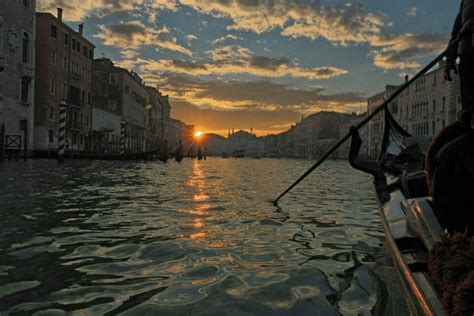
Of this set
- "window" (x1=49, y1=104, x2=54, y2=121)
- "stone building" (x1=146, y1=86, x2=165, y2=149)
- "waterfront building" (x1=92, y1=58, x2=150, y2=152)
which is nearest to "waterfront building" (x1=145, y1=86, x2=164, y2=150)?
"stone building" (x1=146, y1=86, x2=165, y2=149)

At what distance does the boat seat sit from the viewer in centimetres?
183

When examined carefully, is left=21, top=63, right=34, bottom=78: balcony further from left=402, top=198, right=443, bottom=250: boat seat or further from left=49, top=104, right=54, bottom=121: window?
left=402, top=198, right=443, bottom=250: boat seat

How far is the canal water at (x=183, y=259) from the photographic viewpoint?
1988mm

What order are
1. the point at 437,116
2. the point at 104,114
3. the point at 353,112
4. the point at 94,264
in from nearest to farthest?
the point at 94,264, the point at 104,114, the point at 437,116, the point at 353,112

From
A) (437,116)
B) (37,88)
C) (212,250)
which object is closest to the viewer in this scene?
(212,250)

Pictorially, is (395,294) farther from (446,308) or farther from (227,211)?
(227,211)

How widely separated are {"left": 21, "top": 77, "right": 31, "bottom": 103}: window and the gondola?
22.4 metres

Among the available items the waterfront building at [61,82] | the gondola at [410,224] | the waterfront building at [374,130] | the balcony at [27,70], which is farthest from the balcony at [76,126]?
the waterfront building at [374,130]

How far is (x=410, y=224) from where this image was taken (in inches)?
88.5

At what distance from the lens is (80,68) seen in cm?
3053

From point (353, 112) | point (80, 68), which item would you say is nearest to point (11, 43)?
point (80, 68)

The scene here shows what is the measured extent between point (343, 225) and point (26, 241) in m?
3.21

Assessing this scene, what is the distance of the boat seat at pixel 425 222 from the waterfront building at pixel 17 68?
20697 mm

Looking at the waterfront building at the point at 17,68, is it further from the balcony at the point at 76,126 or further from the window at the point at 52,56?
the balcony at the point at 76,126
